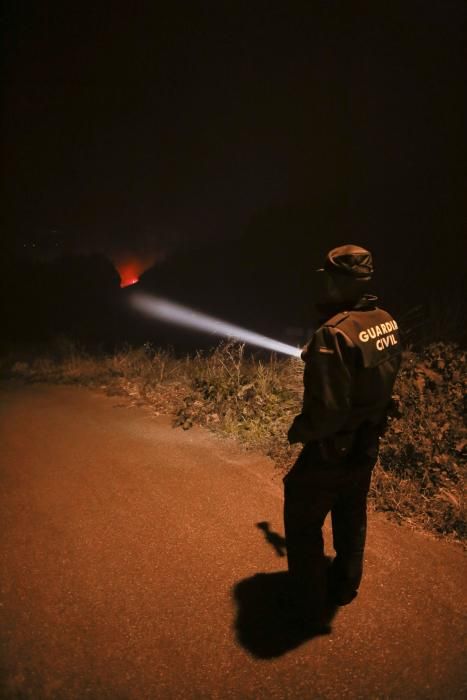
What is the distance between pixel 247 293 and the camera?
722 inches

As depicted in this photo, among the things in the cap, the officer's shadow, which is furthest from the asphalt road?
the cap

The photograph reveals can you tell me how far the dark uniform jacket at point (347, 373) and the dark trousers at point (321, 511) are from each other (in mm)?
150

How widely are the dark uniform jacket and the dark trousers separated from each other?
150mm

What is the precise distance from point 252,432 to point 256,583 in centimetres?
236

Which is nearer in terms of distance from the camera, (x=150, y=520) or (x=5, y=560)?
(x=5, y=560)

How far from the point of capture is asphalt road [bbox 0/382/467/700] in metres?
2.07

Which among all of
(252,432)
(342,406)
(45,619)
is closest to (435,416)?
(252,432)

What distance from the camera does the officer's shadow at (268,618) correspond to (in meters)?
2.26

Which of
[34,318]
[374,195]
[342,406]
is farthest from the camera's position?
[34,318]

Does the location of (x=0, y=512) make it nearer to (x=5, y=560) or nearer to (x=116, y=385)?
(x=5, y=560)

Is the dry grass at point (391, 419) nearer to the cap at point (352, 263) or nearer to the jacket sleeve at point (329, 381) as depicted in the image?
the jacket sleeve at point (329, 381)

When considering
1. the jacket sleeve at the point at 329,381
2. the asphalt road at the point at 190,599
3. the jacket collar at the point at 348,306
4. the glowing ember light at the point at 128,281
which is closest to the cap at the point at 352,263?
the jacket collar at the point at 348,306

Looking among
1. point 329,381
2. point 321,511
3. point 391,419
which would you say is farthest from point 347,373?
point 391,419

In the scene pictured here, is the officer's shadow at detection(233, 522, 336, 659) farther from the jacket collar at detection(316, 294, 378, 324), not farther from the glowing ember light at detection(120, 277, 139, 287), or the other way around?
the glowing ember light at detection(120, 277, 139, 287)
